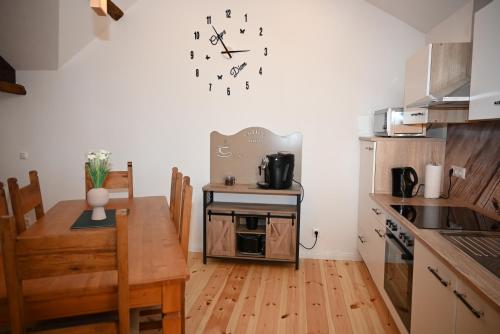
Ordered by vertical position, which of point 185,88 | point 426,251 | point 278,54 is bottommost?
point 426,251

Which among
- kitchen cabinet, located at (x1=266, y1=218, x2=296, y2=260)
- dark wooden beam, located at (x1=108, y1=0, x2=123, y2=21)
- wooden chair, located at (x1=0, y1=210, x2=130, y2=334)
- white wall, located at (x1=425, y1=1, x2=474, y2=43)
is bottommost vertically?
kitchen cabinet, located at (x1=266, y1=218, x2=296, y2=260)

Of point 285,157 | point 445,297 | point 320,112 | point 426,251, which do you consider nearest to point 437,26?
point 320,112

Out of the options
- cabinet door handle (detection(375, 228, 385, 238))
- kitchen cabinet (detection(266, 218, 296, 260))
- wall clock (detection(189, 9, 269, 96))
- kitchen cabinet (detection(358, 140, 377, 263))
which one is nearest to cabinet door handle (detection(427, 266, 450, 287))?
cabinet door handle (detection(375, 228, 385, 238))

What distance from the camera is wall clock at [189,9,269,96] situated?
3.54 metres

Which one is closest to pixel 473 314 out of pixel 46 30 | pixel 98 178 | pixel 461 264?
pixel 461 264

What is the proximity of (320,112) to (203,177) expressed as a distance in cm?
138

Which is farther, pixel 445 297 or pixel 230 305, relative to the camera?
pixel 230 305

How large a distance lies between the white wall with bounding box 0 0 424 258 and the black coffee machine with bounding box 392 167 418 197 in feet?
2.29

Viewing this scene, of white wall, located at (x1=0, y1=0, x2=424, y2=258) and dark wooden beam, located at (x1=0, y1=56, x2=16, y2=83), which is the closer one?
white wall, located at (x1=0, y1=0, x2=424, y2=258)

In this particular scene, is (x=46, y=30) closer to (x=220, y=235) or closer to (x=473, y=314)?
(x=220, y=235)

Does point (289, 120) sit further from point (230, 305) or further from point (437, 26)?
point (230, 305)

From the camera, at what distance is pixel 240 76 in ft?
11.8

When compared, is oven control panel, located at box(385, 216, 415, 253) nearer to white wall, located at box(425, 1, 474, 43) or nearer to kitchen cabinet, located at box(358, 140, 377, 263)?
kitchen cabinet, located at box(358, 140, 377, 263)

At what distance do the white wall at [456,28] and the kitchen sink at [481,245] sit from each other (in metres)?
1.31
